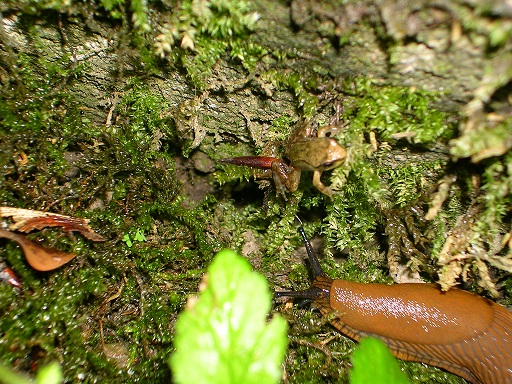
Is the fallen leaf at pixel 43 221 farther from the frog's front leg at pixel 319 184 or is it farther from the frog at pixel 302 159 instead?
the frog's front leg at pixel 319 184

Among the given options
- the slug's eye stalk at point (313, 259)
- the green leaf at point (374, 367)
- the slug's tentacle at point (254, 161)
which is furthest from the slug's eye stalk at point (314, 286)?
the green leaf at point (374, 367)

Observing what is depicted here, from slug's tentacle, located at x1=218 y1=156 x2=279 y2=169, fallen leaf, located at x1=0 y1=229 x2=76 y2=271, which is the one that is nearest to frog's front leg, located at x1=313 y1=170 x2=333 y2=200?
slug's tentacle, located at x1=218 y1=156 x2=279 y2=169

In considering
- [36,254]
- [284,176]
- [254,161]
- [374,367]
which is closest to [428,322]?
[374,367]

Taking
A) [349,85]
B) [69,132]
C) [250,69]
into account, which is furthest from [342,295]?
[69,132]

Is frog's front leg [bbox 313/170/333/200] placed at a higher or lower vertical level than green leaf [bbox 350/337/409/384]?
higher

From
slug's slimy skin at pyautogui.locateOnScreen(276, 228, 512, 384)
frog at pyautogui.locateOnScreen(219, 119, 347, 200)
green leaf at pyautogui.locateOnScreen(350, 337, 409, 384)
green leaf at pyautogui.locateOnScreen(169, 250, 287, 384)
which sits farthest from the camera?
slug's slimy skin at pyautogui.locateOnScreen(276, 228, 512, 384)

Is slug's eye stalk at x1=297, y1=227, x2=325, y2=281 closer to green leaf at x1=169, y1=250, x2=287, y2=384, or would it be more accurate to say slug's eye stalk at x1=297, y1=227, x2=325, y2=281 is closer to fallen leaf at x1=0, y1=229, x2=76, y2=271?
green leaf at x1=169, y1=250, x2=287, y2=384

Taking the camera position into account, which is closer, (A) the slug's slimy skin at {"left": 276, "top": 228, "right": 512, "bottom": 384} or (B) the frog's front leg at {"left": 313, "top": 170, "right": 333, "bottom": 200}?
(B) the frog's front leg at {"left": 313, "top": 170, "right": 333, "bottom": 200}

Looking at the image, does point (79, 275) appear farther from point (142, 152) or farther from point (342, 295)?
point (342, 295)
